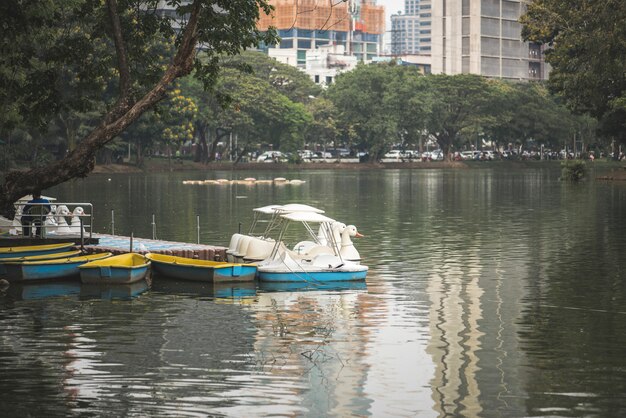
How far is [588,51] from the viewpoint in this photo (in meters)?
85.4

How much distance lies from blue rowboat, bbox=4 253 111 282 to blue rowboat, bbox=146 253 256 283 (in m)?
2.37

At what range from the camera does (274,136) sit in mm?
167000

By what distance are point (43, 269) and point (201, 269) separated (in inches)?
184

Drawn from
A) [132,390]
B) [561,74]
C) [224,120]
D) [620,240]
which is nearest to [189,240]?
[620,240]

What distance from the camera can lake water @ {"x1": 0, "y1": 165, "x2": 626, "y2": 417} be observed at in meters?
19.0

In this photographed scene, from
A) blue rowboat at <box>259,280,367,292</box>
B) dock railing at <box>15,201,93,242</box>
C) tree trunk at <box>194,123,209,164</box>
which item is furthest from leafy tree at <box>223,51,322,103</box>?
blue rowboat at <box>259,280,367,292</box>

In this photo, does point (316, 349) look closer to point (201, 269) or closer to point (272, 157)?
point (201, 269)

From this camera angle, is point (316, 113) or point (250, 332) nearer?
point (250, 332)

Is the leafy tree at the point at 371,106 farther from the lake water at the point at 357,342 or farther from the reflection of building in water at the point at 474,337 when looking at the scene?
the reflection of building in water at the point at 474,337

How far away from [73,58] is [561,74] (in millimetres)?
74904

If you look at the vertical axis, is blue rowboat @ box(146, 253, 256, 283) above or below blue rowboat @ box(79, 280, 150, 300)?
above

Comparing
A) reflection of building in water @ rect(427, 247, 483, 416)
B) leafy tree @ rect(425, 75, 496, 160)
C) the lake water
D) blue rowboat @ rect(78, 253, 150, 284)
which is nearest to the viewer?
the lake water

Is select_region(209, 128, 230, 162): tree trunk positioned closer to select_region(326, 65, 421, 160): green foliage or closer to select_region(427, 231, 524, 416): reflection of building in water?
select_region(326, 65, 421, 160): green foliage

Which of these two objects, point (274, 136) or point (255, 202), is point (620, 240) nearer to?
point (255, 202)
